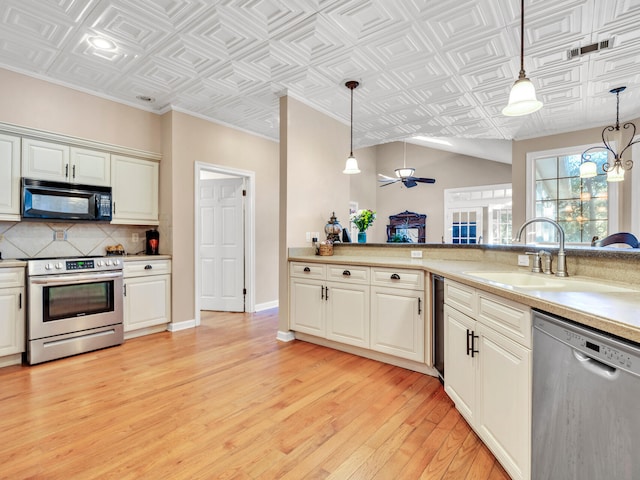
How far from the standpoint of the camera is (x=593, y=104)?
395cm

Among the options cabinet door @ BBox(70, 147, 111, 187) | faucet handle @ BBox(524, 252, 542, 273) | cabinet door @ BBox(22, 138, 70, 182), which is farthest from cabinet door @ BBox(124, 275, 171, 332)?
faucet handle @ BBox(524, 252, 542, 273)

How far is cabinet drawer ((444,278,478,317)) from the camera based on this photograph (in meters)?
1.81

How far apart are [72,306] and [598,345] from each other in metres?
3.82

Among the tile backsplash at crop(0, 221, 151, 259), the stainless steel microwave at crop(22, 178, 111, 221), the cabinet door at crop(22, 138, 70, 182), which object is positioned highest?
the cabinet door at crop(22, 138, 70, 182)

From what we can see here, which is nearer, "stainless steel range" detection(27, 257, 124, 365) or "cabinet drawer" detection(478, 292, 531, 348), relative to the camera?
"cabinet drawer" detection(478, 292, 531, 348)

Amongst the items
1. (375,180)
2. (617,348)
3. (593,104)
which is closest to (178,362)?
(617,348)

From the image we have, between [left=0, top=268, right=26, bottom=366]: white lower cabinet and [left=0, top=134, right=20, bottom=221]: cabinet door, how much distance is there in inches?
22.8

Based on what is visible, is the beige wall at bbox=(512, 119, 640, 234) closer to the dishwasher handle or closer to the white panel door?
the white panel door

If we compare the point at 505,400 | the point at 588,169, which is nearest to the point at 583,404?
the point at 505,400

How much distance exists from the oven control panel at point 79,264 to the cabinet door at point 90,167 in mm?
878

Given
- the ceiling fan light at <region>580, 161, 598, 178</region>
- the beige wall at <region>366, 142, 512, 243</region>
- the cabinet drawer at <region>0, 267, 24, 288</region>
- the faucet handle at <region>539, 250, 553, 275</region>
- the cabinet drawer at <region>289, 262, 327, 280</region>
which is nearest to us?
the faucet handle at <region>539, 250, 553, 275</region>

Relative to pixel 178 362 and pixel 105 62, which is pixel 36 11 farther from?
pixel 178 362

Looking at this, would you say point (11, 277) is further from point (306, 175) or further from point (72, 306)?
point (306, 175)

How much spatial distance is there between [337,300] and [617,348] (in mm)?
2314
